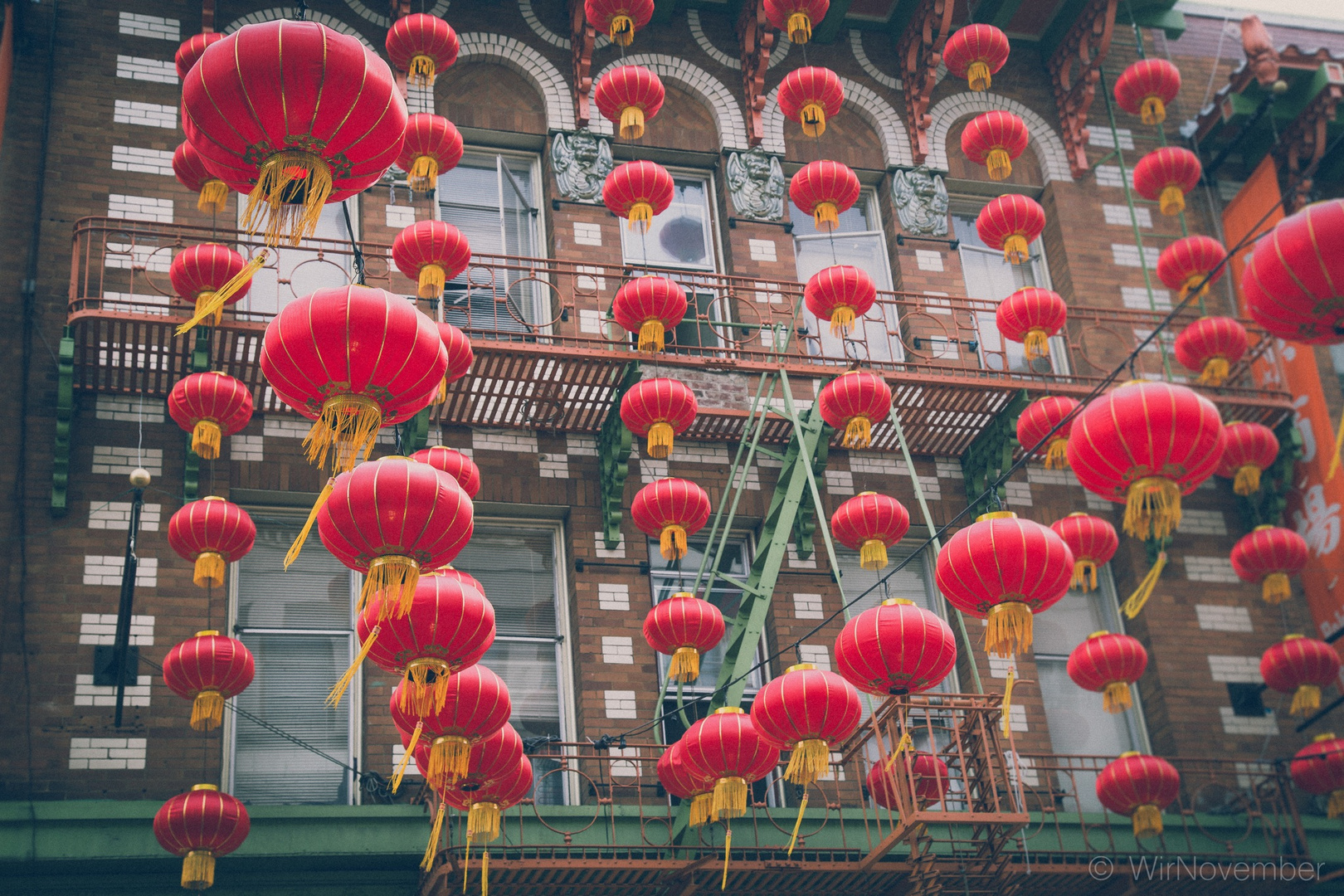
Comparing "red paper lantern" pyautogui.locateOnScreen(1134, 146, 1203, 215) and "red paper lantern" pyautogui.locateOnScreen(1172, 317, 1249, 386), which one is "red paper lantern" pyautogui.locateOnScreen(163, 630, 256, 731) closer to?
"red paper lantern" pyautogui.locateOnScreen(1172, 317, 1249, 386)

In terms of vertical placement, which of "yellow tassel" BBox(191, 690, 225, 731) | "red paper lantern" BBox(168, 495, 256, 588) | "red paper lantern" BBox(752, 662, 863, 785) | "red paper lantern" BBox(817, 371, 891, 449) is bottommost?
"red paper lantern" BBox(752, 662, 863, 785)

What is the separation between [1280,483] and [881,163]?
6140 millimetres

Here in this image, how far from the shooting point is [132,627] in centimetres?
1350

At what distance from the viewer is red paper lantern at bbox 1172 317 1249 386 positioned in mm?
16094

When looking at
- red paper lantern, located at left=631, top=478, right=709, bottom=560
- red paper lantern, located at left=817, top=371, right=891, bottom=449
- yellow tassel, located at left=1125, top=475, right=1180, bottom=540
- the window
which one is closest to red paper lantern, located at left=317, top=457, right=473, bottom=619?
red paper lantern, located at left=631, top=478, right=709, bottom=560

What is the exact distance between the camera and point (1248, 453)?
1611 centimetres

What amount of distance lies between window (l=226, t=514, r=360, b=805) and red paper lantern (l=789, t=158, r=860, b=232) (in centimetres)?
613

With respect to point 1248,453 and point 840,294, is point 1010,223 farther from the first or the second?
point 1248,453

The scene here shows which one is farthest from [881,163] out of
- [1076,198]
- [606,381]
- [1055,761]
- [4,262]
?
[4,262]

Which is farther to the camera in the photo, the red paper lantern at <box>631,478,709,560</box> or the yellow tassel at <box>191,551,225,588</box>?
the red paper lantern at <box>631,478,709,560</box>

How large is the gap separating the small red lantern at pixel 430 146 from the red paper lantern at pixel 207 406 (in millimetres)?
3209

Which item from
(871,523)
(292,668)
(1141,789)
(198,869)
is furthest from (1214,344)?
(198,869)

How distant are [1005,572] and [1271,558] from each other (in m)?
6.15

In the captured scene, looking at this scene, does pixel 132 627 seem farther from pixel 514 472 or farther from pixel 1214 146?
pixel 1214 146
